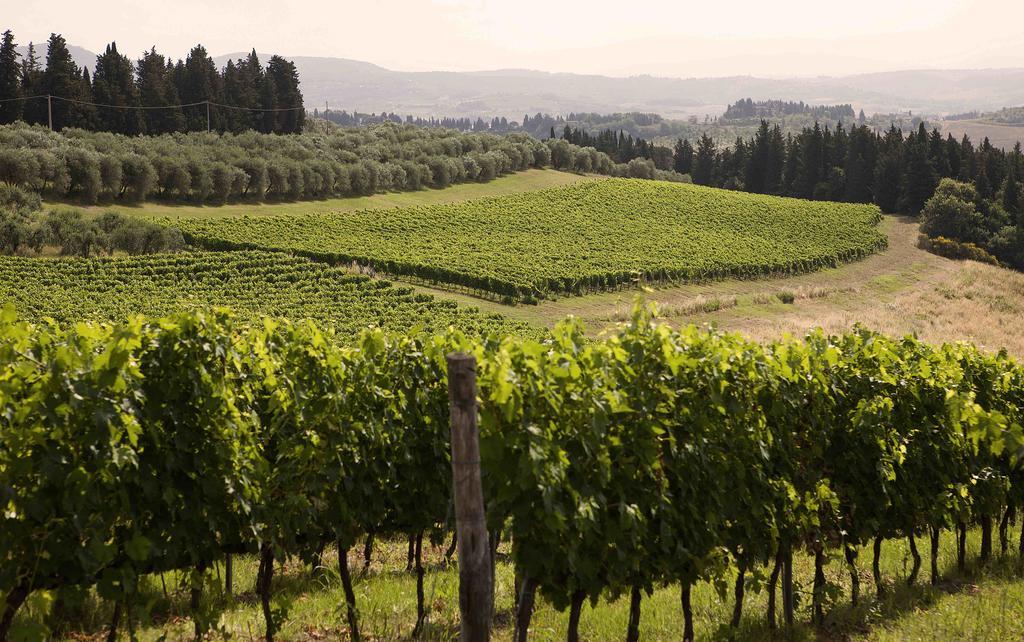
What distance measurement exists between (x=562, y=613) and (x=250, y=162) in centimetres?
8159

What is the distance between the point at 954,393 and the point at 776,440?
9.81 ft

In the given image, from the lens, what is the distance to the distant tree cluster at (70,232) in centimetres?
5744

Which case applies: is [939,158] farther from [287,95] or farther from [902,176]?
[287,95]

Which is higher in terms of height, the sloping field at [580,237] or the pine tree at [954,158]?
the pine tree at [954,158]

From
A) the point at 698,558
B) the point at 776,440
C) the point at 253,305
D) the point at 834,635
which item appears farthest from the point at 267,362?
the point at 253,305

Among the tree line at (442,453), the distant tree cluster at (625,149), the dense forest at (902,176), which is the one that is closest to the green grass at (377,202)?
the dense forest at (902,176)

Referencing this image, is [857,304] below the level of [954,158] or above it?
below

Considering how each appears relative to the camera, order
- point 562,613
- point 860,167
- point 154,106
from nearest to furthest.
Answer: point 562,613
point 154,106
point 860,167

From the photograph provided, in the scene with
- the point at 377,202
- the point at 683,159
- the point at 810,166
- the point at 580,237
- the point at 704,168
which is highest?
the point at 683,159

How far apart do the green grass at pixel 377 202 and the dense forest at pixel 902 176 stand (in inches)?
1182

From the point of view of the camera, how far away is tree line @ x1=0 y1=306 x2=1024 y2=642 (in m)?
7.27

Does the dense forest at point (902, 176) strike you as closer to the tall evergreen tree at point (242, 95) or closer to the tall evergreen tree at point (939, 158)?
the tall evergreen tree at point (939, 158)

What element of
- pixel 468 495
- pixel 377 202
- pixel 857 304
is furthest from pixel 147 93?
pixel 468 495

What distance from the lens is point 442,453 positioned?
10648 mm
